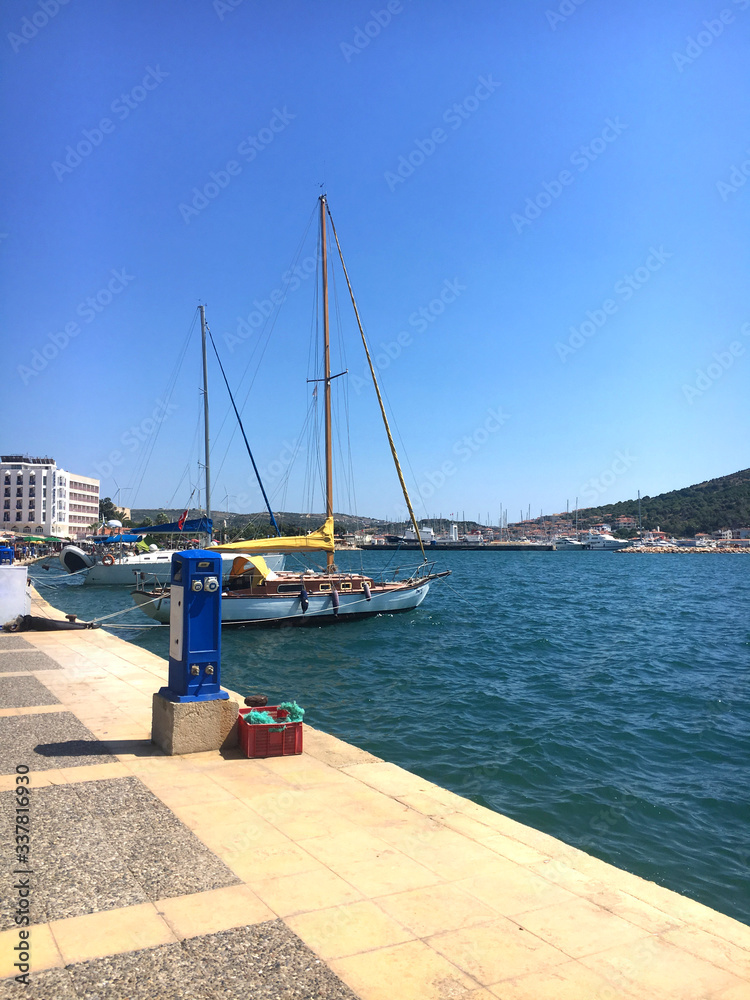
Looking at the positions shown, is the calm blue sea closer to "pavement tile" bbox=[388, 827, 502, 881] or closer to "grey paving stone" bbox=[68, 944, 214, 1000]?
"pavement tile" bbox=[388, 827, 502, 881]

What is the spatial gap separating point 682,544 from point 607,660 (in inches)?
6341

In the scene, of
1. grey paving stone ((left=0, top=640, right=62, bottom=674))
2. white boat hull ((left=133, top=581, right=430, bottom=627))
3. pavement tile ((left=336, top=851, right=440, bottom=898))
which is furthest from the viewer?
white boat hull ((left=133, top=581, right=430, bottom=627))

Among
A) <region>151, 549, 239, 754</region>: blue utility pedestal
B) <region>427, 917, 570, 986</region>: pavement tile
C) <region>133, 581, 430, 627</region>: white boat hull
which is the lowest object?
<region>133, 581, 430, 627</region>: white boat hull

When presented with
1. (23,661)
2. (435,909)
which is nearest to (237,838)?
(435,909)

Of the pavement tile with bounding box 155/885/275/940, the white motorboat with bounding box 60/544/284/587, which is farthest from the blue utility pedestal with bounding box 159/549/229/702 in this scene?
the white motorboat with bounding box 60/544/284/587

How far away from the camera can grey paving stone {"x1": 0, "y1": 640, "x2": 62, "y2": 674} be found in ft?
42.1

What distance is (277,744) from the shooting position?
7.86m

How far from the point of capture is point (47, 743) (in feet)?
26.1

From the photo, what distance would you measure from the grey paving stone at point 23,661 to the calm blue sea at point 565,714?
4376 mm

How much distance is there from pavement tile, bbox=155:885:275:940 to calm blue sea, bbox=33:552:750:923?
4.94m

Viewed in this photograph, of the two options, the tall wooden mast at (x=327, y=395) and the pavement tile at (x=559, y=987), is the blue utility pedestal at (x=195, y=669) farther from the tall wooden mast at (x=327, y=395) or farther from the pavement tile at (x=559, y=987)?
the tall wooden mast at (x=327, y=395)

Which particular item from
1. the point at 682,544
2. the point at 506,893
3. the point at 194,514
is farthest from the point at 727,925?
the point at 682,544

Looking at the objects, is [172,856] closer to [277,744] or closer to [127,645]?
[277,744]

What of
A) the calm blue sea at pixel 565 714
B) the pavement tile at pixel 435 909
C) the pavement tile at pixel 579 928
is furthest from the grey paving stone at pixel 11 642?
the pavement tile at pixel 579 928
